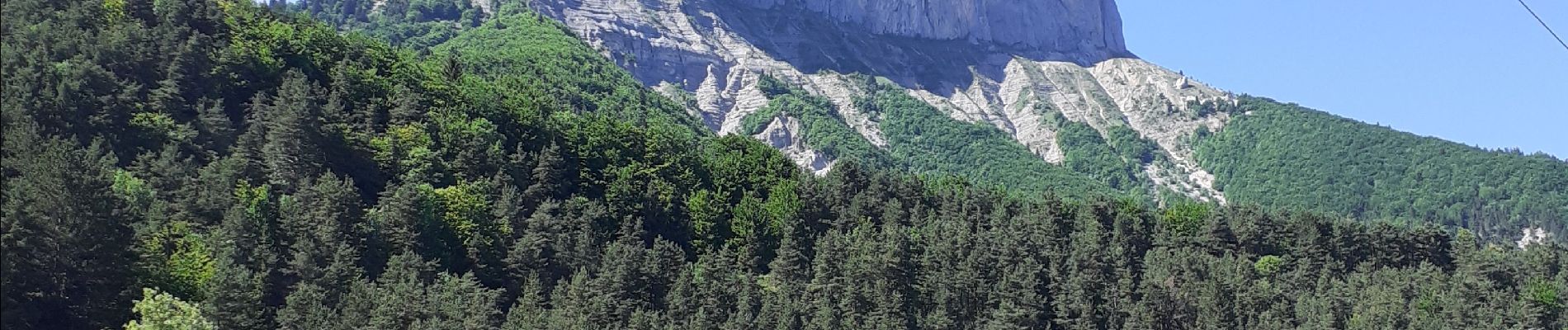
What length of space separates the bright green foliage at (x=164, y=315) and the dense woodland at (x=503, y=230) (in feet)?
0.53

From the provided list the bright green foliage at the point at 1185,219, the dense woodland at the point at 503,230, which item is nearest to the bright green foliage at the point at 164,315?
the dense woodland at the point at 503,230

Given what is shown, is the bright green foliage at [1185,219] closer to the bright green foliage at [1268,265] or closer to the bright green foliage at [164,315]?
the bright green foliage at [1268,265]

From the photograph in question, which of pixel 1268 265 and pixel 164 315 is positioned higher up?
pixel 1268 265

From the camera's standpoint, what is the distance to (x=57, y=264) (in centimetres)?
6009

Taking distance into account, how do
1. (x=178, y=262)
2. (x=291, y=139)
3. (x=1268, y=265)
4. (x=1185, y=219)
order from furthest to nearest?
(x=1185, y=219)
(x=1268, y=265)
(x=291, y=139)
(x=178, y=262)

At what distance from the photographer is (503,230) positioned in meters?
95.1

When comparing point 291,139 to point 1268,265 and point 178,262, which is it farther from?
point 1268,265

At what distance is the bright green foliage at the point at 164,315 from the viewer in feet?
194

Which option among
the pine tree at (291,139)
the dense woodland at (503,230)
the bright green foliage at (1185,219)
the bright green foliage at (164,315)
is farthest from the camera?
the bright green foliage at (1185,219)

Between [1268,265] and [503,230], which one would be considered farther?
[1268,265]

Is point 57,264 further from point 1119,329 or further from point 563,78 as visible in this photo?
point 563,78

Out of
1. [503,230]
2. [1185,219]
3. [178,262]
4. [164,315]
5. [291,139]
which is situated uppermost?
[291,139]

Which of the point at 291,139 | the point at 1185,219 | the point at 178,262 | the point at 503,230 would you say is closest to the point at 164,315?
the point at 178,262

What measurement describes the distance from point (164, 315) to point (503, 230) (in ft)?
118
